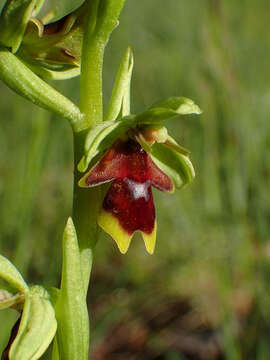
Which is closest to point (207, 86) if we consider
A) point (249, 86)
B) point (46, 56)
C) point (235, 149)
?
point (235, 149)

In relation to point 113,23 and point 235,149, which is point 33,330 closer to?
point 113,23

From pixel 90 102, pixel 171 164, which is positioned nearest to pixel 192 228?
pixel 171 164

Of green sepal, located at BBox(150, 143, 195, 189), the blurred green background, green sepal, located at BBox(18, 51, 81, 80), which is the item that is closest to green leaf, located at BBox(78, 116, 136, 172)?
green sepal, located at BBox(150, 143, 195, 189)

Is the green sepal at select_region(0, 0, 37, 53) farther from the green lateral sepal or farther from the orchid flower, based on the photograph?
Answer: the orchid flower

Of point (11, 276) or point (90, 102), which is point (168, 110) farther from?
point (11, 276)

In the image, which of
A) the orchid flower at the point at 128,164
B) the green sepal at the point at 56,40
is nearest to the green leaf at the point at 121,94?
the orchid flower at the point at 128,164

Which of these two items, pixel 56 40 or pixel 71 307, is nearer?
pixel 71 307
